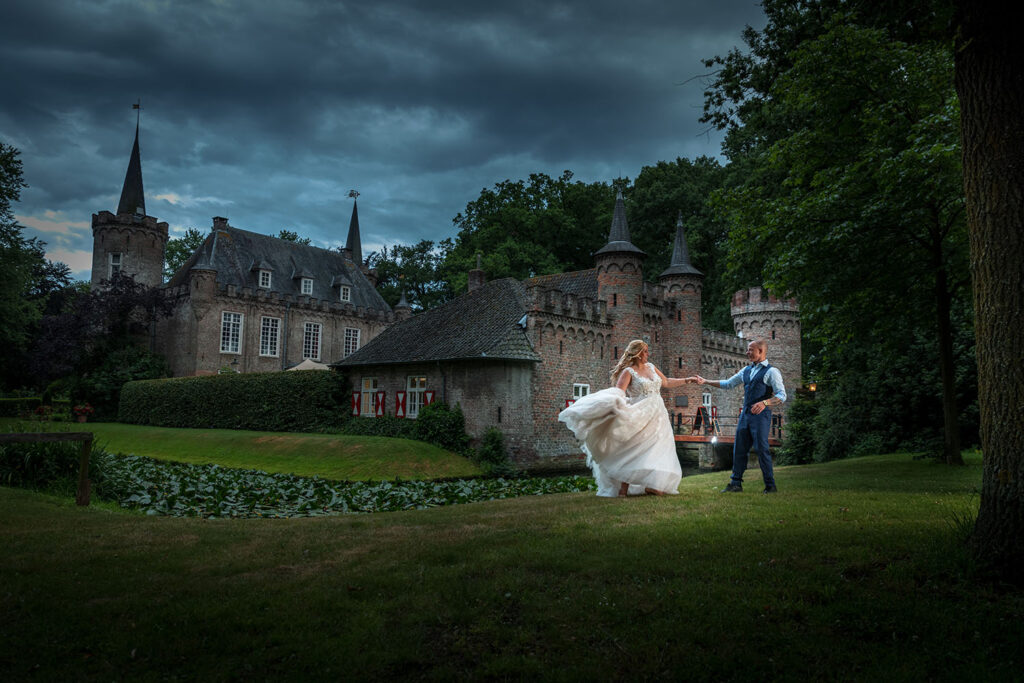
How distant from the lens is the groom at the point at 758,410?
811cm

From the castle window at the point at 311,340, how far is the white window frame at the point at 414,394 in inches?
765

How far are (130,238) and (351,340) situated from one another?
15.4 meters

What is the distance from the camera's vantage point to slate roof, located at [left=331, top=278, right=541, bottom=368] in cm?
2509

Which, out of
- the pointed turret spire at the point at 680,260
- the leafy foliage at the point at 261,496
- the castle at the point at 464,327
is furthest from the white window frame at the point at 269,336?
the leafy foliage at the point at 261,496

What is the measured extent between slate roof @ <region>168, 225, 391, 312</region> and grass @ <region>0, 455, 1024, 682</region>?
37.5 metres

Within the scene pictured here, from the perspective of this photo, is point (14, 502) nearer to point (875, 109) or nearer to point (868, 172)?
point (868, 172)

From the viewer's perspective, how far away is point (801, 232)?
1272cm

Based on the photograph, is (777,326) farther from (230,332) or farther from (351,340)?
(230,332)

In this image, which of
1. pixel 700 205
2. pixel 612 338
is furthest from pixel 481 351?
pixel 700 205

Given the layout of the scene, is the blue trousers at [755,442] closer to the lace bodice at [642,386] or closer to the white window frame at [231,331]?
the lace bodice at [642,386]

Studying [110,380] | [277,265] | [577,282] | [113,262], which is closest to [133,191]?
[113,262]

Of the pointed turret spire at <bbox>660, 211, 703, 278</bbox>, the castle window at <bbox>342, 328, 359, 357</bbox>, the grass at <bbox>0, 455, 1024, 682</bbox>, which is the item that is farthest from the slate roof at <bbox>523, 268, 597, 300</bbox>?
the grass at <bbox>0, 455, 1024, 682</bbox>

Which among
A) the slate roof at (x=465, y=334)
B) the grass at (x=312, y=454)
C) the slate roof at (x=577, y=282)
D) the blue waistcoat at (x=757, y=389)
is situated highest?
the slate roof at (x=577, y=282)

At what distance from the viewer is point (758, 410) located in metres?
8.14
